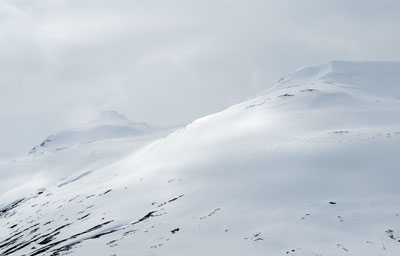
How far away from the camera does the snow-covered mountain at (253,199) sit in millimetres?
25453

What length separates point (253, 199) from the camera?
3275 cm

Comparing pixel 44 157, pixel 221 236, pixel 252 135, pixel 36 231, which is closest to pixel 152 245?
pixel 221 236

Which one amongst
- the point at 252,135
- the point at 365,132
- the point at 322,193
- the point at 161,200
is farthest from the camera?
the point at 252,135

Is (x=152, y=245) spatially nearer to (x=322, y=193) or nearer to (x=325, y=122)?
(x=322, y=193)

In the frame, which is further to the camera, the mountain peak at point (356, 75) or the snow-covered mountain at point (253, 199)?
the mountain peak at point (356, 75)

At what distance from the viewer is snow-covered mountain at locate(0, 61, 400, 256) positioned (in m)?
25.5

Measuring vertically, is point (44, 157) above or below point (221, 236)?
above

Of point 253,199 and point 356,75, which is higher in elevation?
point 356,75

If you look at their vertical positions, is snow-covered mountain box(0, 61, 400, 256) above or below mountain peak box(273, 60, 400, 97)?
below

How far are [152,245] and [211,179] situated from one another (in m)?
14.5

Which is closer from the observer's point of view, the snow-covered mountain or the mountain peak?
the snow-covered mountain

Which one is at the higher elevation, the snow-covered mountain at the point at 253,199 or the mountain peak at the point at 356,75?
the mountain peak at the point at 356,75

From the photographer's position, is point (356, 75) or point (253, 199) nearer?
point (253, 199)

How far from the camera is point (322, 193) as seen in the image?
31.4 meters
